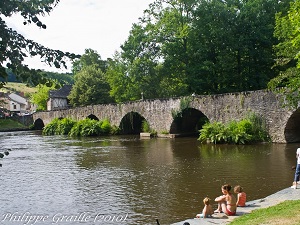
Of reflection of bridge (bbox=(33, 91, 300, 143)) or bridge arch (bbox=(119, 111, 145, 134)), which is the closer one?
reflection of bridge (bbox=(33, 91, 300, 143))

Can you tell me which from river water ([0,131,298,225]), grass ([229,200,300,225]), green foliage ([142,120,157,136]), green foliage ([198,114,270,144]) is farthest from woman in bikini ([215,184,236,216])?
green foliage ([142,120,157,136])

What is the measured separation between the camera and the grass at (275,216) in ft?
24.5

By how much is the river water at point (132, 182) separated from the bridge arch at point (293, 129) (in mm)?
1184

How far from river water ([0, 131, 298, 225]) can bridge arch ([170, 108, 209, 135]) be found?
9.61 meters

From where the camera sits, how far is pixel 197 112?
33.2 metres

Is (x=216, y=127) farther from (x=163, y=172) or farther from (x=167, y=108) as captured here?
(x=163, y=172)

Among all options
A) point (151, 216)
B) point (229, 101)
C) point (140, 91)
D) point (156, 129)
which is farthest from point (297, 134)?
point (140, 91)

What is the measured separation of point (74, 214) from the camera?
34.8 ft

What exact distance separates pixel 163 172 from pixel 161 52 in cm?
2374

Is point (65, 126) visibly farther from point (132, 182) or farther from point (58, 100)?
point (132, 182)

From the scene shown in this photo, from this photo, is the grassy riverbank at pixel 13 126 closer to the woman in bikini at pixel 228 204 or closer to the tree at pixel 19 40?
the woman in bikini at pixel 228 204

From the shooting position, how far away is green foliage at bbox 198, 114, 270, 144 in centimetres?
2448

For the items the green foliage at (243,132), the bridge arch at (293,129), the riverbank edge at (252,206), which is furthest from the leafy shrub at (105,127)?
the riverbank edge at (252,206)

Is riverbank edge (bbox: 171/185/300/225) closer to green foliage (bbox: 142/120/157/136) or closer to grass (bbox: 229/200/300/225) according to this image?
grass (bbox: 229/200/300/225)
